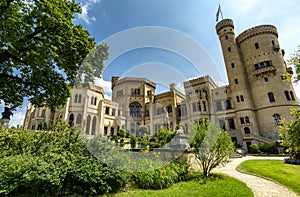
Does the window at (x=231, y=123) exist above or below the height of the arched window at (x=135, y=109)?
below

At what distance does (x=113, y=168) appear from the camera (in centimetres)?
677

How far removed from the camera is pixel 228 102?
31.5 meters

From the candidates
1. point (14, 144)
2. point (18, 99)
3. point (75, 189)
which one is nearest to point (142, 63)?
point (75, 189)

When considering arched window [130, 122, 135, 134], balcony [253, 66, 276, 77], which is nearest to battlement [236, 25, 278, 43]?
balcony [253, 66, 276, 77]

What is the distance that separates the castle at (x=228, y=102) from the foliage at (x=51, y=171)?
1635 cm

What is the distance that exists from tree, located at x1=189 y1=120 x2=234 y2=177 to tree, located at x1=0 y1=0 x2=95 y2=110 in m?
11.2

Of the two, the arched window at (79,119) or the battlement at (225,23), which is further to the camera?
the battlement at (225,23)

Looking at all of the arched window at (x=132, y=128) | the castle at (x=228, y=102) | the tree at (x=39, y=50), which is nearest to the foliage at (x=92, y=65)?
the tree at (x=39, y=50)

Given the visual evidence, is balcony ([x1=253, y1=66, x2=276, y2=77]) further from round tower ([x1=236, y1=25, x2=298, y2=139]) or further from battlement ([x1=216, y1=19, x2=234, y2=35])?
battlement ([x1=216, y1=19, x2=234, y2=35])

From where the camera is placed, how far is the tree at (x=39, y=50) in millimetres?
9188

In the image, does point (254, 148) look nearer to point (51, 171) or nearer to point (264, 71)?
point (264, 71)

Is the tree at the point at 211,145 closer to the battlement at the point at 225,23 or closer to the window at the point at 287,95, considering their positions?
the window at the point at 287,95

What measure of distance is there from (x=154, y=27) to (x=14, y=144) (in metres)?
10.6

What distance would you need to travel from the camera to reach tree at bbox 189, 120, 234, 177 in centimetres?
928
